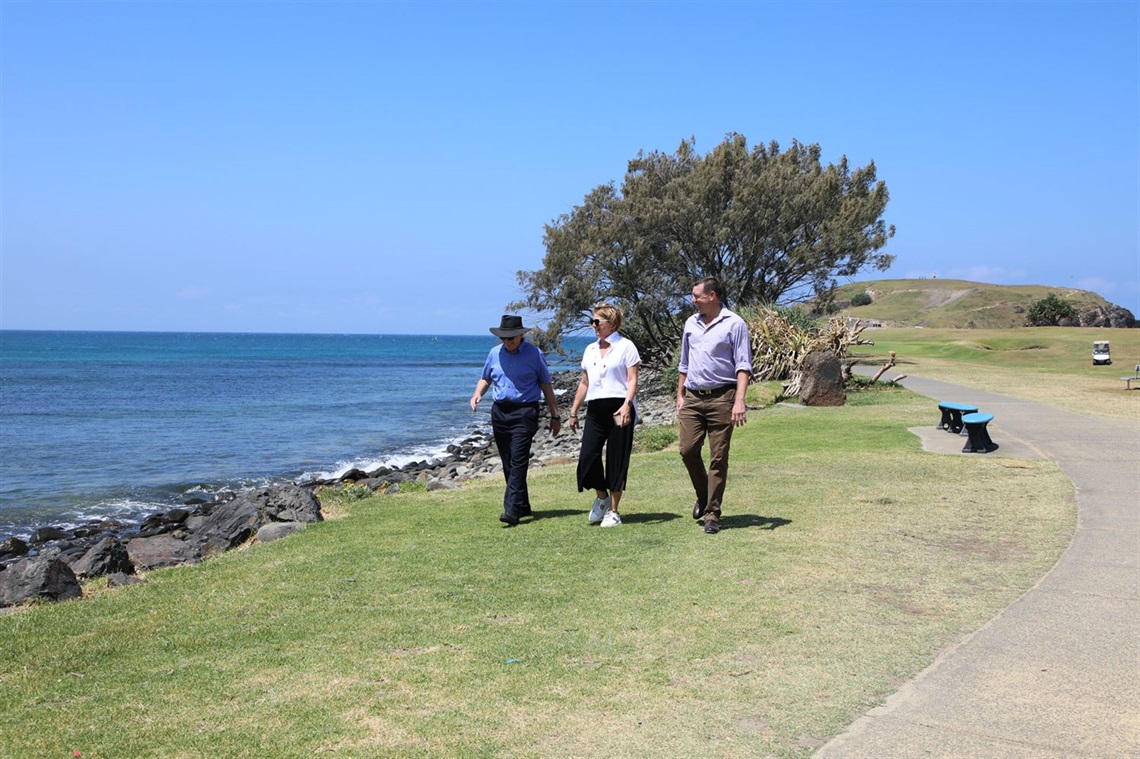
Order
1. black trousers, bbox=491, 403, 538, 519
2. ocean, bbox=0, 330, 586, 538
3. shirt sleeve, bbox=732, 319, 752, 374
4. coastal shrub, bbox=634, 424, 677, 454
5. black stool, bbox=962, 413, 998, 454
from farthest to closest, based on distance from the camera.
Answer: ocean, bbox=0, 330, 586, 538
coastal shrub, bbox=634, 424, 677, 454
black stool, bbox=962, 413, 998, 454
black trousers, bbox=491, 403, 538, 519
shirt sleeve, bbox=732, 319, 752, 374

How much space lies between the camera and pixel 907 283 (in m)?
145

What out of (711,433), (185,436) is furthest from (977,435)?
(185,436)

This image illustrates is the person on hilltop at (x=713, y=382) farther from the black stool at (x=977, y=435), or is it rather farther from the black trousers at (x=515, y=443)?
the black stool at (x=977, y=435)

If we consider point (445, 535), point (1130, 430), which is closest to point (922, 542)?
point (445, 535)

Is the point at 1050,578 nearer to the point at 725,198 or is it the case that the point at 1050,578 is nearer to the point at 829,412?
the point at 829,412

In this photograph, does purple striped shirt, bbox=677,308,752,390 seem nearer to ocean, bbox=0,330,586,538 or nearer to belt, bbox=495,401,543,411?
belt, bbox=495,401,543,411

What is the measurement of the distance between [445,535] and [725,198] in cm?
3197

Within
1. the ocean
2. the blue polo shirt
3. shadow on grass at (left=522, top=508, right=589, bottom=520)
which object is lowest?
the ocean

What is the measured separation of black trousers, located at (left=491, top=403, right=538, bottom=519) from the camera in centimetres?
873

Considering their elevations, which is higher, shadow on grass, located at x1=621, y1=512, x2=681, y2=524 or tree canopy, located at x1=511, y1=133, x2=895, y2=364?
tree canopy, located at x1=511, y1=133, x2=895, y2=364

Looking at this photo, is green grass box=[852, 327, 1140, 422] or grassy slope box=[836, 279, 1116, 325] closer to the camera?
green grass box=[852, 327, 1140, 422]

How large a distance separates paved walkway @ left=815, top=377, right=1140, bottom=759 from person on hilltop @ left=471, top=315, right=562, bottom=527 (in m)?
4.25

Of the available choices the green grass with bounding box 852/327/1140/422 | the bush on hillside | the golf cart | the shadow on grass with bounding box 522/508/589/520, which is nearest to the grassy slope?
the bush on hillside

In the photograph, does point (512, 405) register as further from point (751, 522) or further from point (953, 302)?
point (953, 302)
